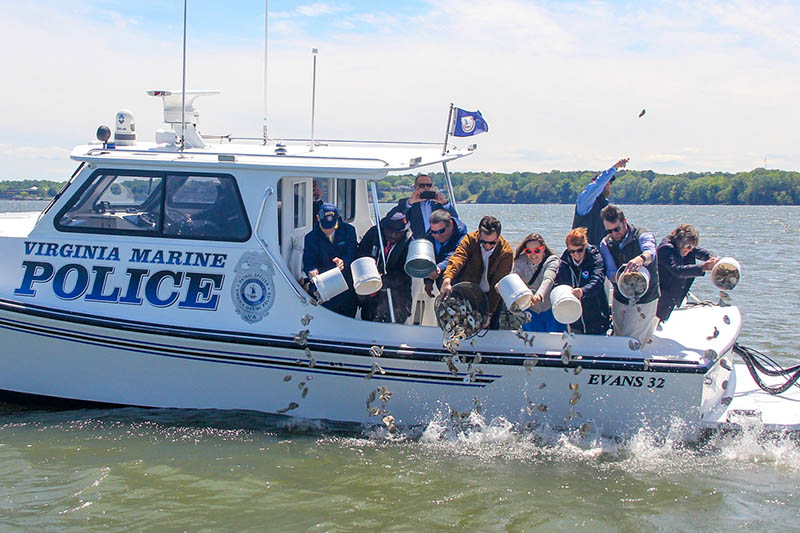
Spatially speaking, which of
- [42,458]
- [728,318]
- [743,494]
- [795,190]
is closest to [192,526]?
[42,458]

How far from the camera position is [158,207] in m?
6.41

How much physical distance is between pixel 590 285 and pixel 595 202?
1.66 metres

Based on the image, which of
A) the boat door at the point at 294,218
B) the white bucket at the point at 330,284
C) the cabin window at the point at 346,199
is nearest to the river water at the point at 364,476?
the white bucket at the point at 330,284

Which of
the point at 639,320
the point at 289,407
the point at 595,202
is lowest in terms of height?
the point at 289,407

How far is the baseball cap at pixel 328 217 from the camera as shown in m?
6.24

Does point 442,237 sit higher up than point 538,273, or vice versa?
point 442,237

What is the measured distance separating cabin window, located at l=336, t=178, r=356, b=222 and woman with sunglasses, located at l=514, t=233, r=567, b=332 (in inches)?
90.9

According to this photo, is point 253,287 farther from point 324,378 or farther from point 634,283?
point 634,283

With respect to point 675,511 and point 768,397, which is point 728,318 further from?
point 675,511

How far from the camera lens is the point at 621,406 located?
19.7 feet

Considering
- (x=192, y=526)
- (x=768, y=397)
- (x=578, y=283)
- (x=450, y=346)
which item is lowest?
(x=192, y=526)

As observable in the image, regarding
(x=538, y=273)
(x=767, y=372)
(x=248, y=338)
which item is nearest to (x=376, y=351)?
(x=248, y=338)

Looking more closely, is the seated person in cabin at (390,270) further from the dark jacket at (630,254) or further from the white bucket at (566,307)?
the dark jacket at (630,254)

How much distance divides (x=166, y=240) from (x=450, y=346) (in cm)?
Result: 238
